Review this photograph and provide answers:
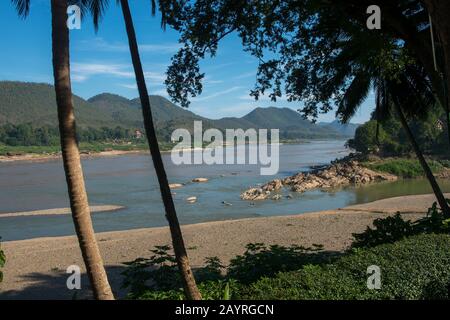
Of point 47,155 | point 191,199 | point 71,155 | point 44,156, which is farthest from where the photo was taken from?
point 47,155

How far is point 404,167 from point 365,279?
177ft

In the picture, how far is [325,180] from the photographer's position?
47344 mm

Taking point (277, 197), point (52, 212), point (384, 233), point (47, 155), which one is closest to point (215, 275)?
point (384, 233)

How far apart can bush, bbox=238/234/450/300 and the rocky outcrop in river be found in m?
30.7

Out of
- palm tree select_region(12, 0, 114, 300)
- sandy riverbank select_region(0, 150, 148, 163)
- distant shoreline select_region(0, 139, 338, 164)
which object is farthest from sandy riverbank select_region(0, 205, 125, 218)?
sandy riverbank select_region(0, 150, 148, 163)

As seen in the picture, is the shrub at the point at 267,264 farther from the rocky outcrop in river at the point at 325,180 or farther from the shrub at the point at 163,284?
the rocky outcrop in river at the point at 325,180

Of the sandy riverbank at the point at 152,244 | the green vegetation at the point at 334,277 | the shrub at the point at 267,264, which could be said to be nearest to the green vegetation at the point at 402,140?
the sandy riverbank at the point at 152,244

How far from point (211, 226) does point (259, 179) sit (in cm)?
3169

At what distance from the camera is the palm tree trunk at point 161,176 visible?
18.6 feet

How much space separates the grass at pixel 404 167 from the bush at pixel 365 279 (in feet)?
167

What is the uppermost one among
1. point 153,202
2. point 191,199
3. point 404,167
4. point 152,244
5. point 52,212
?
point 404,167

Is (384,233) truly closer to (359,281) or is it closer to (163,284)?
(359,281)

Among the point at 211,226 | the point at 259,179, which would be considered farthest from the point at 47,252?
the point at 259,179
